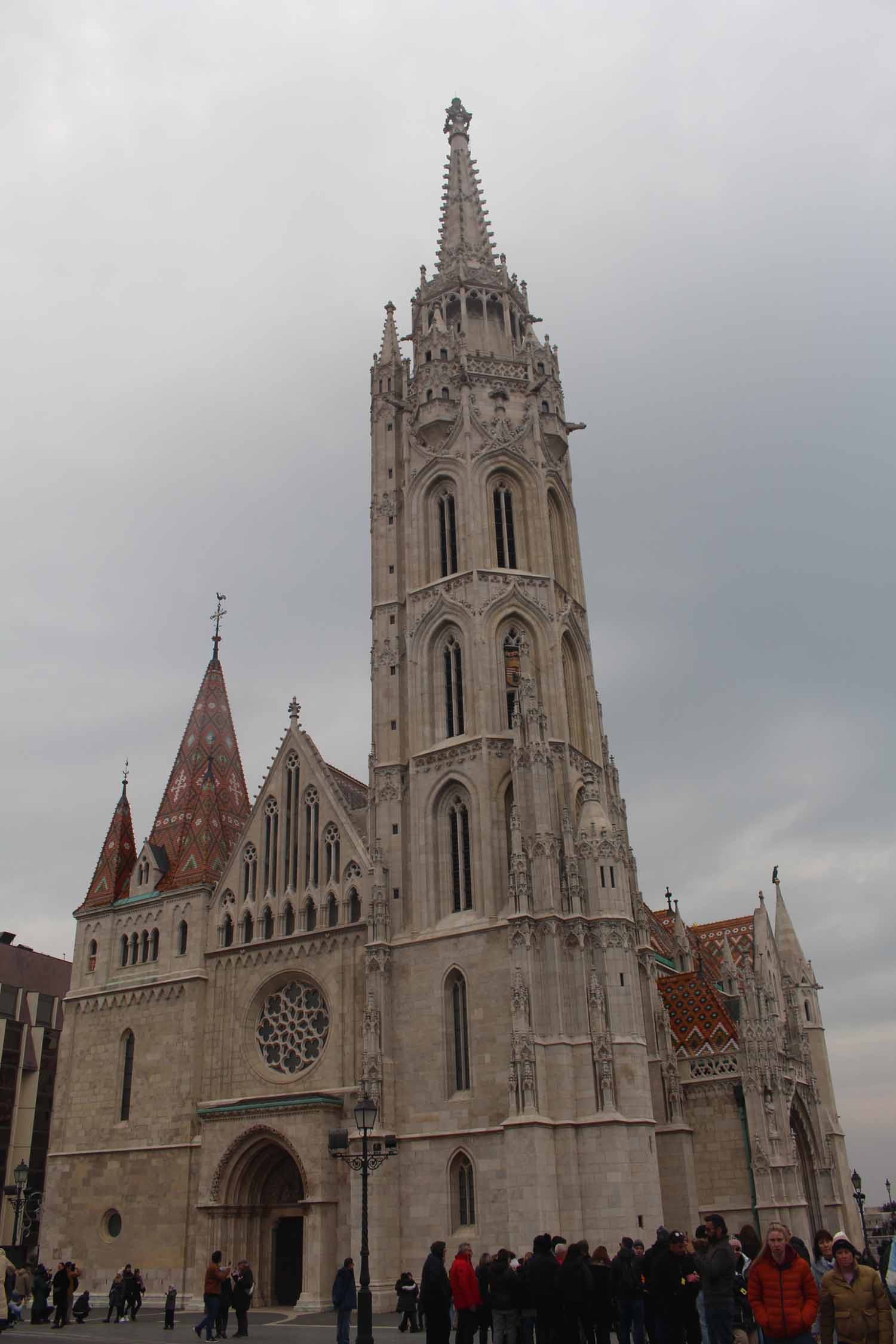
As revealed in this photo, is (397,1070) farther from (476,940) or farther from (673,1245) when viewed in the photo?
(673,1245)

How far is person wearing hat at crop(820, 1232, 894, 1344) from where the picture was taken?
272 inches

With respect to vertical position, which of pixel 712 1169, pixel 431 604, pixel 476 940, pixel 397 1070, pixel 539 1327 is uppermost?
pixel 431 604

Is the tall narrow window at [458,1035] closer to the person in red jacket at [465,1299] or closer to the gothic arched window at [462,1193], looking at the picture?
the gothic arched window at [462,1193]

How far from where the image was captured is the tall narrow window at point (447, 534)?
35.4m

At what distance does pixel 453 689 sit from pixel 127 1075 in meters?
15.0

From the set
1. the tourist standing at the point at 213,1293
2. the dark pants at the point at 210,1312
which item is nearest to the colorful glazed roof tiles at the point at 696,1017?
the tourist standing at the point at 213,1293

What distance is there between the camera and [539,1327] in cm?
1155

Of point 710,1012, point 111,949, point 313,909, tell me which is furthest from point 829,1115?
point 111,949

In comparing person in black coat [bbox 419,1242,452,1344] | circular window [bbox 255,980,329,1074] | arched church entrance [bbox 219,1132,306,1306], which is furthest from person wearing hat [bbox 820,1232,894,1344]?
circular window [bbox 255,980,329,1074]

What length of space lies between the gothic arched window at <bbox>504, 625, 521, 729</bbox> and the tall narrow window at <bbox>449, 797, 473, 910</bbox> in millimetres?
2786

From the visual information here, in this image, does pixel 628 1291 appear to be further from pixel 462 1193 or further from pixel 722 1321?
pixel 462 1193

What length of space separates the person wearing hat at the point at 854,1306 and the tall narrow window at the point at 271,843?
27.3 meters

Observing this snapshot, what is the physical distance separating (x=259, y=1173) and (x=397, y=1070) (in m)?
5.05

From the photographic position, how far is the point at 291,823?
1336 inches
